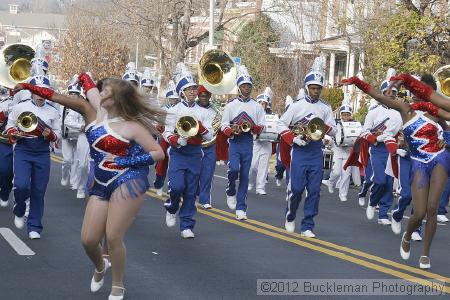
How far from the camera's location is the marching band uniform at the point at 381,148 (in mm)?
15291

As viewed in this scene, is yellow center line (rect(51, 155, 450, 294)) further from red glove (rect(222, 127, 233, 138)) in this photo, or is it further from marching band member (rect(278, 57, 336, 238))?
red glove (rect(222, 127, 233, 138))

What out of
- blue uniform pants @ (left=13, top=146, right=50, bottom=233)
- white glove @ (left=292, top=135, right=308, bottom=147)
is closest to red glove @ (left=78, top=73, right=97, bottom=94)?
blue uniform pants @ (left=13, top=146, right=50, bottom=233)

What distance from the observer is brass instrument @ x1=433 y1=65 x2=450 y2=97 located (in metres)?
13.1

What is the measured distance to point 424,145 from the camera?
36.9 feet

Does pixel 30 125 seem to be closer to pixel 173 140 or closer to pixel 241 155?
pixel 173 140

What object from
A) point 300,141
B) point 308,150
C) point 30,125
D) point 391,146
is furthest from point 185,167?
point 391,146

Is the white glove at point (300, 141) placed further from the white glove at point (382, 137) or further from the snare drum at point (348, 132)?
the snare drum at point (348, 132)

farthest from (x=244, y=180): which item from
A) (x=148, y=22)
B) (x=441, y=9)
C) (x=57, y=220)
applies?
(x=148, y=22)

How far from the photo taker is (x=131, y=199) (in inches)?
355

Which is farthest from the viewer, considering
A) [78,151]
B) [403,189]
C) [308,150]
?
[78,151]

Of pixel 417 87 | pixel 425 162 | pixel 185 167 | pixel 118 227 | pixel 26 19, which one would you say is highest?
pixel 417 87

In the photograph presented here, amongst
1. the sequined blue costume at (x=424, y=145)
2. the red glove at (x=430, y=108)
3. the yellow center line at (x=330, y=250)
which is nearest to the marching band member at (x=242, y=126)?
the yellow center line at (x=330, y=250)

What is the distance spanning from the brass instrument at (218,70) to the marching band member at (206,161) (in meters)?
0.85

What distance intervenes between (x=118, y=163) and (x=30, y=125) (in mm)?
4091
